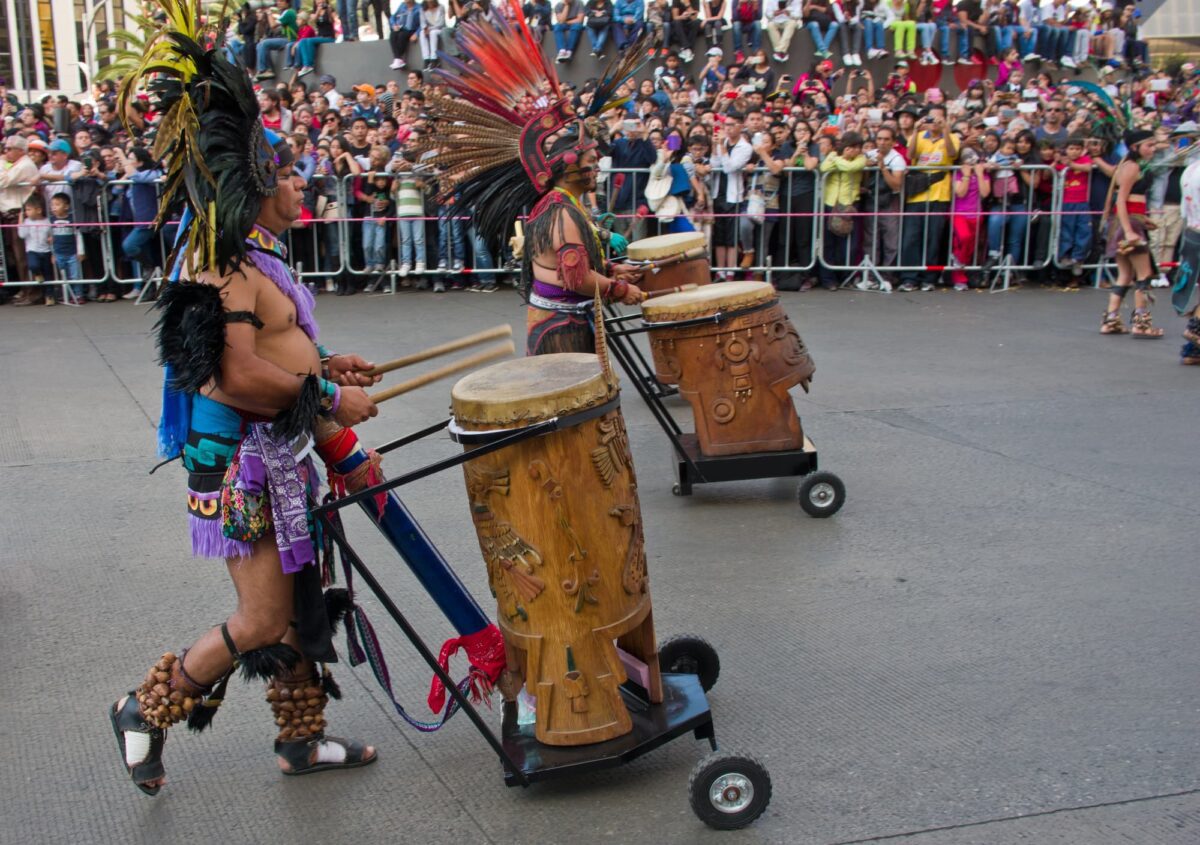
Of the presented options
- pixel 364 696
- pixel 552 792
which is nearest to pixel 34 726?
pixel 364 696

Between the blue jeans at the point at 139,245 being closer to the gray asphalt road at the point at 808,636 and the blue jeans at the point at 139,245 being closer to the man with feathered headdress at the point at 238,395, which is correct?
the gray asphalt road at the point at 808,636

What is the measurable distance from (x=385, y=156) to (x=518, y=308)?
107 inches

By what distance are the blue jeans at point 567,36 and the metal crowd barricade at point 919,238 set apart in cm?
670

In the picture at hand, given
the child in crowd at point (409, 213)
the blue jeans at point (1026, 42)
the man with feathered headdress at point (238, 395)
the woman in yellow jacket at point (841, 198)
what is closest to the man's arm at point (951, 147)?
the woman in yellow jacket at point (841, 198)

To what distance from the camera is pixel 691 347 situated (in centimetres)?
570

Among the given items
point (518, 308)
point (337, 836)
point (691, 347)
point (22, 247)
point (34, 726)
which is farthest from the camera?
point (22, 247)

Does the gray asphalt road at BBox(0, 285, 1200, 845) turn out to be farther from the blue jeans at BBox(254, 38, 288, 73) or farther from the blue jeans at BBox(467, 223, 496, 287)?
the blue jeans at BBox(254, 38, 288, 73)

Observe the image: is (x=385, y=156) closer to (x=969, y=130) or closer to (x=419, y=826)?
(x=969, y=130)

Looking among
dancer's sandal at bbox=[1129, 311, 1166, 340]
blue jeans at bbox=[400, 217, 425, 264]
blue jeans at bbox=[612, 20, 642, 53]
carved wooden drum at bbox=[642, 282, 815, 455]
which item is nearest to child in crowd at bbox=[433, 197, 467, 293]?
blue jeans at bbox=[400, 217, 425, 264]

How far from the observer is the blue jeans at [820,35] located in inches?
750

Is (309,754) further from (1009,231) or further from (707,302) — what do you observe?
(1009,231)

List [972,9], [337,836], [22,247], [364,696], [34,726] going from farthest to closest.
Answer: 1. [972,9]
2. [22,247]
3. [364,696]
4. [34,726]
5. [337,836]

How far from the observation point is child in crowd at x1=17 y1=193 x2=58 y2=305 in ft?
41.8

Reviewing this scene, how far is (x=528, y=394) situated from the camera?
3.01 metres
